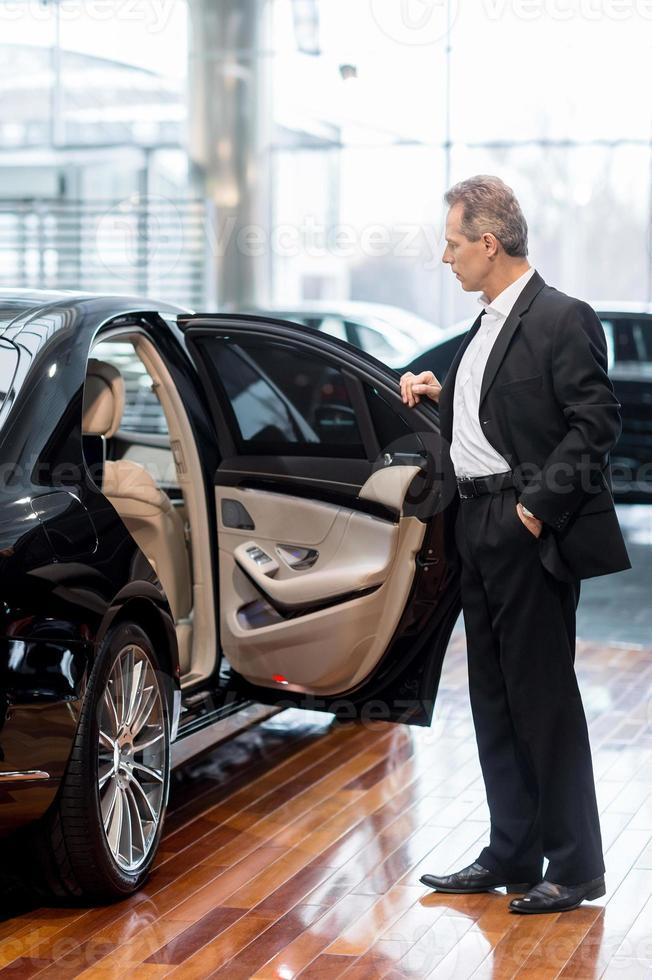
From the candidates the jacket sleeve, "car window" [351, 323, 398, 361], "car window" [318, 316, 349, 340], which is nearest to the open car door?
the jacket sleeve

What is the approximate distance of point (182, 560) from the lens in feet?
15.4

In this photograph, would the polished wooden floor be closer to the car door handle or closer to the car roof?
the car door handle

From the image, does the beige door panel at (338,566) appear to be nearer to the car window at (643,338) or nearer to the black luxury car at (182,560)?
the black luxury car at (182,560)

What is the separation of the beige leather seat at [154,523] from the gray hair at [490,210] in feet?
4.22

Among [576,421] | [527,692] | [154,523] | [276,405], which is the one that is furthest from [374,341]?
[576,421]

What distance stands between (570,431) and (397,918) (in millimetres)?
1333

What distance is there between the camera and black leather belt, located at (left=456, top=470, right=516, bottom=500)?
3.50 meters

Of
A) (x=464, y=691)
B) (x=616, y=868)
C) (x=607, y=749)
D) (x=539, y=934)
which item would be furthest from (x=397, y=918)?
(x=464, y=691)

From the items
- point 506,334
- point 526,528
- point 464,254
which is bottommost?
point 526,528

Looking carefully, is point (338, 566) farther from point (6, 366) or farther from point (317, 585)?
point (6, 366)

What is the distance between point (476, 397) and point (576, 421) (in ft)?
1.05

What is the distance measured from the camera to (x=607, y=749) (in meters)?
5.07

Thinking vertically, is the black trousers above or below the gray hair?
below

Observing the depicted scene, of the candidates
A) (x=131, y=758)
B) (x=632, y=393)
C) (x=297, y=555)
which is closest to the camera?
(x=131, y=758)
